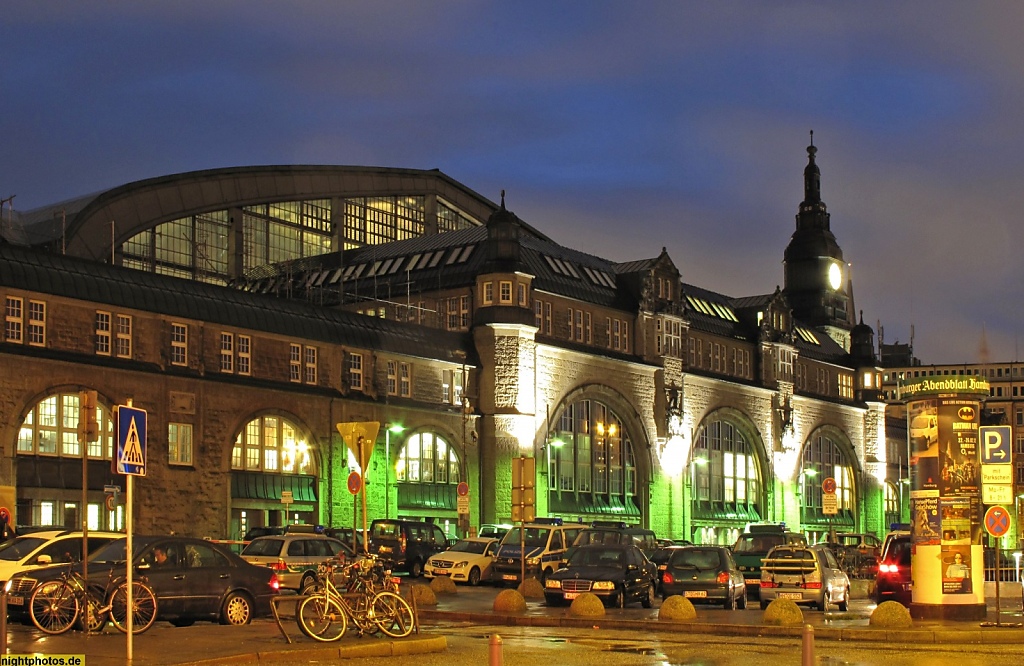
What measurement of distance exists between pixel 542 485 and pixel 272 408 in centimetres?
2053

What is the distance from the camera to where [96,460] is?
58781 millimetres

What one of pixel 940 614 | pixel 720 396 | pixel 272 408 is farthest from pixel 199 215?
pixel 940 614

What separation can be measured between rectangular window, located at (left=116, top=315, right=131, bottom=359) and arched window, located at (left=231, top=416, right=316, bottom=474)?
267 inches

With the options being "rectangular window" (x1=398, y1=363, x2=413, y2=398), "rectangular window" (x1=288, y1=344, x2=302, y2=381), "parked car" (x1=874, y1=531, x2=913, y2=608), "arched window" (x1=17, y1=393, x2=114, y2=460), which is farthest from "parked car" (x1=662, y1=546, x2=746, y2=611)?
"rectangular window" (x1=398, y1=363, x2=413, y2=398)

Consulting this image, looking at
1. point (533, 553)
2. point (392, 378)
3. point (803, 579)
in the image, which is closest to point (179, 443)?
point (392, 378)

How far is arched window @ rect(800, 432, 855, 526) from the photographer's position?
380 ft

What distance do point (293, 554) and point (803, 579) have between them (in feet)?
42.0

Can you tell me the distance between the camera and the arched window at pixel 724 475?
100 m

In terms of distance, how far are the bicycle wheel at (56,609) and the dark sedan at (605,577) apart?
14544 mm

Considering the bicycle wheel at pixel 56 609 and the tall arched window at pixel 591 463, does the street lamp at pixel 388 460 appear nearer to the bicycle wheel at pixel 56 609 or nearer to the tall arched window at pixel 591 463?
the tall arched window at pixel 591 463

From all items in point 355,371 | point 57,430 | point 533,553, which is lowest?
point 533,553

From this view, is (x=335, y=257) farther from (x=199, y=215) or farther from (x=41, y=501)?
(x=41, y=501)

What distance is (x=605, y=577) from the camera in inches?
1448

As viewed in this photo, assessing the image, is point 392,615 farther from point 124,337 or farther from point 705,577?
point 124,337
